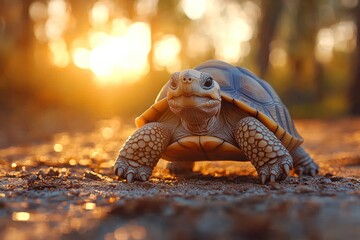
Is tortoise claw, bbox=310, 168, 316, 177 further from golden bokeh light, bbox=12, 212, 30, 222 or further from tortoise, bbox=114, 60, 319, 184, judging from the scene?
golden bokeh light, bbox=12, 212, 30, 222

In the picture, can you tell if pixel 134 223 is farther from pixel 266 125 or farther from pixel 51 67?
pixel 51 67

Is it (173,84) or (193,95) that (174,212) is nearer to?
(193,95)

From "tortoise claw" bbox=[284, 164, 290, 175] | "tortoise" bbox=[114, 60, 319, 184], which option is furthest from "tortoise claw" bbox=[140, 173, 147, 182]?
"tortoise claw" bbox=[284, 164, 290, 175]

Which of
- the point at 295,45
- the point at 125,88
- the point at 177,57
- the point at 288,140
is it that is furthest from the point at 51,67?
the point at 177,57

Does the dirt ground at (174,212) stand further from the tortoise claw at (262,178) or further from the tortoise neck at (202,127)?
the tortoise neck at (202,127)

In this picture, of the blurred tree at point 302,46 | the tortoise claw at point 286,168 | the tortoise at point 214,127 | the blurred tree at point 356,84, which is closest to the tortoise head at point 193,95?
the tortoise at point 214,127
